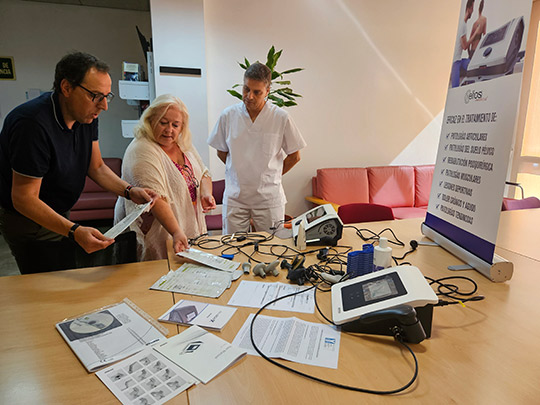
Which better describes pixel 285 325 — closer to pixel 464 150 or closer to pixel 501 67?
pixel 464 150

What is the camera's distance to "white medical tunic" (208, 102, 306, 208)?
2498 mm

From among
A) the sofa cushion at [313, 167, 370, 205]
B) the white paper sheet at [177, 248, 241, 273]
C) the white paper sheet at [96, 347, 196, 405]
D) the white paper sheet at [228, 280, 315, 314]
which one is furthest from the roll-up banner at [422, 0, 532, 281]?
the sofa cushion at [313, 167, 370, 205]

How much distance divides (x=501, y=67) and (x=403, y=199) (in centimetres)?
312

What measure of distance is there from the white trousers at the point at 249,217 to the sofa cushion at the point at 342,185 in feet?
5.11

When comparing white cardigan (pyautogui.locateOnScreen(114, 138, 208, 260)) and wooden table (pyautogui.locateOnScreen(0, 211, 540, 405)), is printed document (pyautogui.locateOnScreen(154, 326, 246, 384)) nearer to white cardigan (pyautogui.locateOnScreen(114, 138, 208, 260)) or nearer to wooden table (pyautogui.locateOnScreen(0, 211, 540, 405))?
wooden table (pyautogui.locateOnScreen(0, 211, 540, 405))

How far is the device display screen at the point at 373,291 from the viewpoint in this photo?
1007 millimetres

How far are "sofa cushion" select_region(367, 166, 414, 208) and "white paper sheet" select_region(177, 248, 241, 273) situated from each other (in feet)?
10.2

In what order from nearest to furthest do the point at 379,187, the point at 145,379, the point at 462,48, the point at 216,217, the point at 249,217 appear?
1. the point at 145,379
2. the point at 462,48
3. the point at 249,217
4. the point at 216,217
5. the point at 379,187

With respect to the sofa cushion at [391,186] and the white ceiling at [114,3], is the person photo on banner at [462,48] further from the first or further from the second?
the white ceiling at [114,3]

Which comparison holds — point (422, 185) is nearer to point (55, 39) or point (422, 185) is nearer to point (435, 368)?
point (435, 368)

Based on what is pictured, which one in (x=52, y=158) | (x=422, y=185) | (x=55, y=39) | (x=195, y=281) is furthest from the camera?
(x=55, y=39)

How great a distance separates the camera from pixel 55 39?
457 cm

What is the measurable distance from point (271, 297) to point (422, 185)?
12.6ft

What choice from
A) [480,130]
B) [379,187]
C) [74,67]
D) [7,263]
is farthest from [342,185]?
[7,263]
